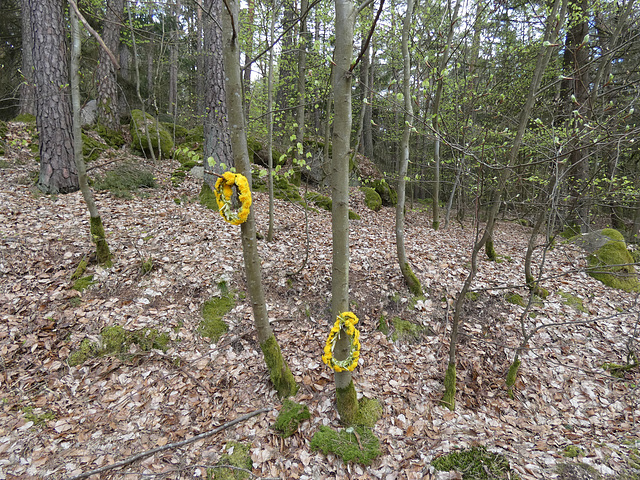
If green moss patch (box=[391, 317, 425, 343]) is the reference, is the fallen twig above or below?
below

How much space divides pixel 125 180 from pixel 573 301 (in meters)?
9.14

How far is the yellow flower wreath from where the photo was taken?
2438 millimetres

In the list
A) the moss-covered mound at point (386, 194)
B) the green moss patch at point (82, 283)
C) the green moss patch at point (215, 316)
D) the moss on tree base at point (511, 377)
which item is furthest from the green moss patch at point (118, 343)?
the moss-covered mound at point (386, 194)

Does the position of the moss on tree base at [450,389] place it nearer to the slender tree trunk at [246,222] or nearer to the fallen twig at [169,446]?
the slender tree trunk at [246,222]

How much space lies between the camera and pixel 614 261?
5.63m

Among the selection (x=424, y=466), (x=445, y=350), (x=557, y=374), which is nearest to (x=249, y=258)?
(x=424, y=466)

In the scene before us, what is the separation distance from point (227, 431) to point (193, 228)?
3714mm

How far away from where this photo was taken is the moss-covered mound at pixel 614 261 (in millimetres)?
5227

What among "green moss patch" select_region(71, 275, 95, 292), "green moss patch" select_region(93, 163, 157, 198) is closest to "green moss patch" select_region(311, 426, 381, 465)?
"green moss patch" select_region(71, 275, 95, 292)

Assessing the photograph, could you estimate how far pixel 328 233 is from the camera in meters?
6.23

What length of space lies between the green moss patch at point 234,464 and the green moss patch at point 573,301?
511cm

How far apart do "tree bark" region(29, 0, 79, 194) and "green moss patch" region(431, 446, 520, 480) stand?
26.3 ft

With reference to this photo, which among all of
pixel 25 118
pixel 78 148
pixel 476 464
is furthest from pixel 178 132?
pixel 476 464

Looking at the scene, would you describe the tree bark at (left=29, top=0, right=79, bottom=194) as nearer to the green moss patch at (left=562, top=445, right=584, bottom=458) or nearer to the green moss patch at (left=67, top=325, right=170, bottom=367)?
the green moss patch at (left=67, top=325, right=170, bottom=367)
